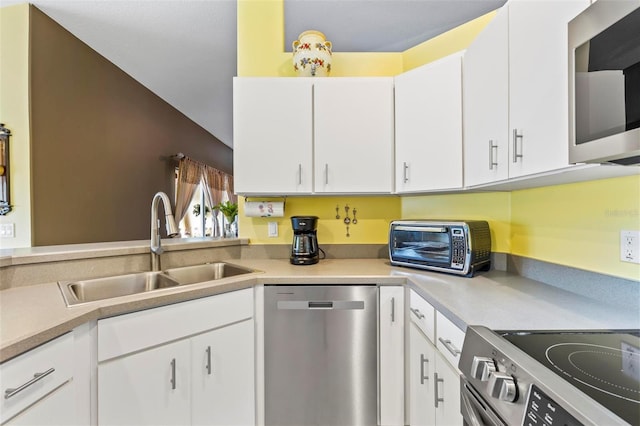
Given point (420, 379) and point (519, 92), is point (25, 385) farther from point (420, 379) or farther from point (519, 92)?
point (519, 92)

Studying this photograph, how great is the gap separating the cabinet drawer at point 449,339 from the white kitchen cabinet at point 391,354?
1.19 feet

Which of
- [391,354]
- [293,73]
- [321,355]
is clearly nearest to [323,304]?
[321,355]

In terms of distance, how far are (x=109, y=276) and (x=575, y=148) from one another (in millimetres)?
1971

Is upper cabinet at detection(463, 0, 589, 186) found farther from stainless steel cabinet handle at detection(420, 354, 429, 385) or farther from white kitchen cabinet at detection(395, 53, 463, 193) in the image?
stainless steel cabinet handle at detection(420, 354, 429, 385)

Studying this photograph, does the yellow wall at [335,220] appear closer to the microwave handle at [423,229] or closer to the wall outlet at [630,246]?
the microwave handle at [423,229]

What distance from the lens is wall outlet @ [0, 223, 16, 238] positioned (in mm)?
2209

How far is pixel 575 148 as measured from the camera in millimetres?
749

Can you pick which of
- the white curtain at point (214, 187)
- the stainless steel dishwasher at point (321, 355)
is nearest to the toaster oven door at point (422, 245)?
the stainless steel dishwasher at point (321, 355)

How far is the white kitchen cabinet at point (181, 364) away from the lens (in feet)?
3.41

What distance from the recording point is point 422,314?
49.7 inches

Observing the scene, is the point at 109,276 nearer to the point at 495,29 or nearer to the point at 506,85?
the point at 506,85

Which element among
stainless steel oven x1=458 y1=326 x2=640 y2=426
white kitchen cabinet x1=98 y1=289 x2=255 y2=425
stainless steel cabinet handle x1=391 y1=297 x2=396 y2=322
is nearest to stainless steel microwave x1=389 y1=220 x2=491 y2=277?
stainless steel cabinet handle x1=391 y1=297 x2=396 y2=322

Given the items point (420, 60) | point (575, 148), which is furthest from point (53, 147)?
point (575, 148)

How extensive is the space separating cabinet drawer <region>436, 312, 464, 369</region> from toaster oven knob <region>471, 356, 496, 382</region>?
230 millimetres
